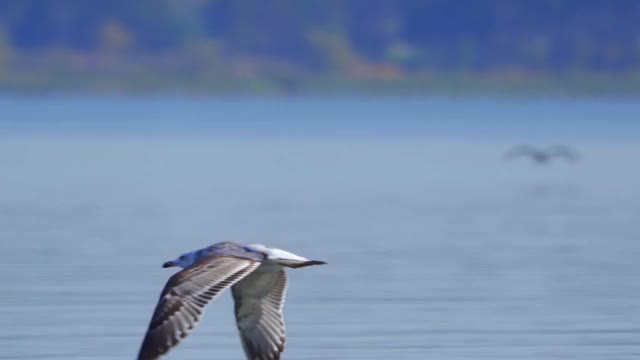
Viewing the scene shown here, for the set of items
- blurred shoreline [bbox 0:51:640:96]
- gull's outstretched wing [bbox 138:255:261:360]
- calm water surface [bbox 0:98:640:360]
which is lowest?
gull's outstretched wing [bbox 138:255:261:360]

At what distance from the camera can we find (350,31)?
122250mm

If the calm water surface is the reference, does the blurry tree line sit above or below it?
above

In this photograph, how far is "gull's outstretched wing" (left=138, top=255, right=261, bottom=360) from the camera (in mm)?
11766

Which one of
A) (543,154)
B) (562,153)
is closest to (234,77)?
(543,154)

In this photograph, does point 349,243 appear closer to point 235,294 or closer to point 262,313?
point 235,294

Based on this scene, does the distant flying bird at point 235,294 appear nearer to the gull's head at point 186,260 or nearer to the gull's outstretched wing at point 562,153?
the gull's head at point 186,260

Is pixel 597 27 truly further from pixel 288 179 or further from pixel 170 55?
pixel 288 179

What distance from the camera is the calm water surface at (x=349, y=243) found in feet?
48.2

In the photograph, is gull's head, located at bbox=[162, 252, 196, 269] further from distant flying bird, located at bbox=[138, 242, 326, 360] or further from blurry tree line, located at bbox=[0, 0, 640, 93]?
blurry tree line, located at bbox=[0, 0, 640, 93]

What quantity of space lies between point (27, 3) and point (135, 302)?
112m

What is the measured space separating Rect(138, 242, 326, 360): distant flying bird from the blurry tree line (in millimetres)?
100772

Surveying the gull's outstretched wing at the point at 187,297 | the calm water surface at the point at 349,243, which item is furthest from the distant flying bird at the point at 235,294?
the calm water surface at the point at 349,243

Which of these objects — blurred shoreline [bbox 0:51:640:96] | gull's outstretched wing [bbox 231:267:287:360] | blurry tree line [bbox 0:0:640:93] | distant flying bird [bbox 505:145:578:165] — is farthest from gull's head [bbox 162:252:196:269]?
blurry tree line [bbox 0:0:640:93]

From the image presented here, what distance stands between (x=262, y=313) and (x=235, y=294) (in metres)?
0.23
